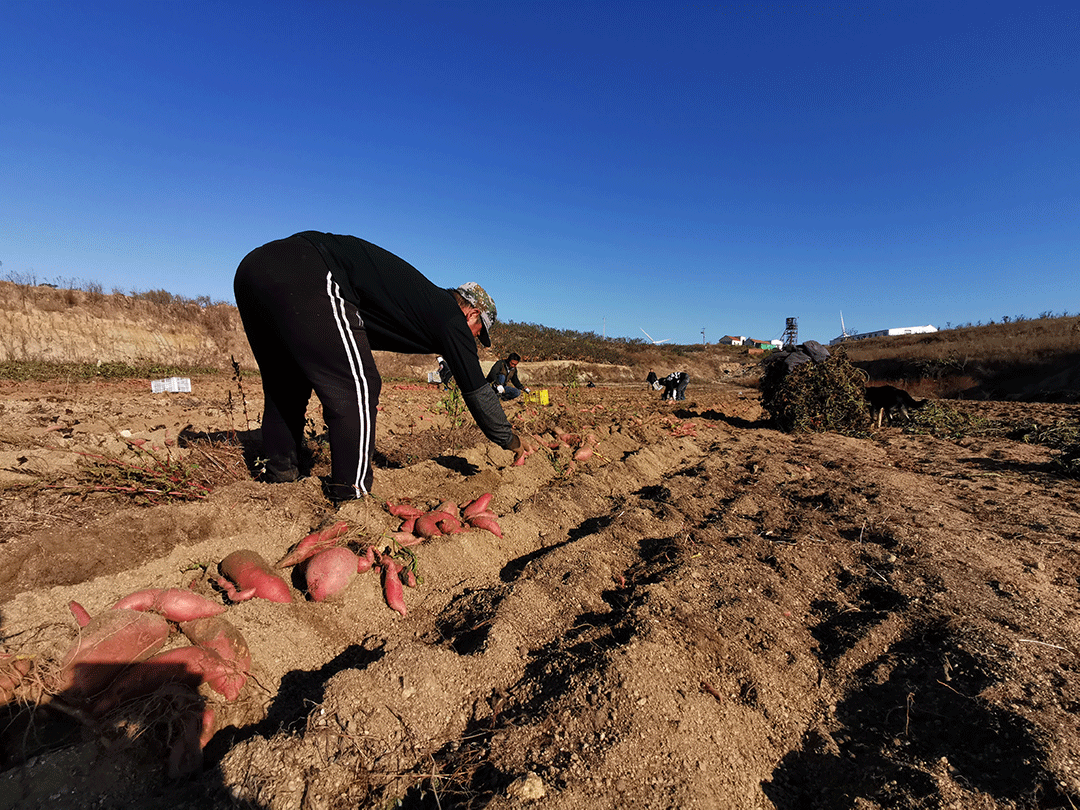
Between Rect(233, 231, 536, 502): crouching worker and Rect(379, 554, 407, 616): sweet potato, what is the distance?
18.4 inches

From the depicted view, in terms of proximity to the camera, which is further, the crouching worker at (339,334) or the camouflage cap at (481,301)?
the camouflage cap at (481,301)

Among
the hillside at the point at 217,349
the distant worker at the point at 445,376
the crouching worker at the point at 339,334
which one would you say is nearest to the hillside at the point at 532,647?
the crouching worker at the point at 339,334

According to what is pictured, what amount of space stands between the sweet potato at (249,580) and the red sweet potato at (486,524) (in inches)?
35.3

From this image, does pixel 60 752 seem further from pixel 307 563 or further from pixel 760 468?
pixel 760 468

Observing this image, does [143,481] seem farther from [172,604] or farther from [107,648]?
[107,648]

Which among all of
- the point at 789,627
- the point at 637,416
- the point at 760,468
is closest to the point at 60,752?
the point at 789,627

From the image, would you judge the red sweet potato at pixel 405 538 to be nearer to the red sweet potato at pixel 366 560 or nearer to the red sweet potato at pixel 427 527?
the red sweet potato at pixel 427 527

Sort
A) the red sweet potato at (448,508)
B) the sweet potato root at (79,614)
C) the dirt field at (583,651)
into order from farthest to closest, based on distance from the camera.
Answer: the red sweet potato at (448,508) < the sweet potato root at (79,614) < the dirt field at (583,651)

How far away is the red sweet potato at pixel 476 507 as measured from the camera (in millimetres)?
2539

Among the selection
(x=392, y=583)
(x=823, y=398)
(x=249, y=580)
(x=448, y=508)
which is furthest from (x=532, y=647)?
(x=823, y=398)

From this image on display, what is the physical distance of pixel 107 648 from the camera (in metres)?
1.35

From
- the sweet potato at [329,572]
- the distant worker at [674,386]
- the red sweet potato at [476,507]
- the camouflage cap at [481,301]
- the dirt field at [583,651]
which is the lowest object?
the dirt field at [583,651]

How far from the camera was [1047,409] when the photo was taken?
751cm

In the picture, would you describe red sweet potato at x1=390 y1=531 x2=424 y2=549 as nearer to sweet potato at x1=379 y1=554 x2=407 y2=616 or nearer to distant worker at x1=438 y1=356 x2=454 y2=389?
sweet potato at x1=379 y1=554 x2=407 y2=616
